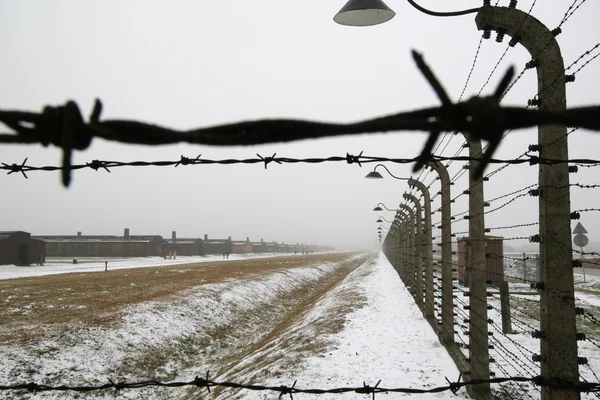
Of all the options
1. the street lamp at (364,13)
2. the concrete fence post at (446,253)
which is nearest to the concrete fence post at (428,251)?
the concrete fence post at (446,253)

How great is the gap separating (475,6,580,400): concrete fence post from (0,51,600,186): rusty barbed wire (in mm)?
1520

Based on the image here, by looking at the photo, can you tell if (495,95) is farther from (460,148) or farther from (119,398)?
(119,398)

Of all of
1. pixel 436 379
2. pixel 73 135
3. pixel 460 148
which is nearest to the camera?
pixel 73 135

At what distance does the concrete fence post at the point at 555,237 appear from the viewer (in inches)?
106

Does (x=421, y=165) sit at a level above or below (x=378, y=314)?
above


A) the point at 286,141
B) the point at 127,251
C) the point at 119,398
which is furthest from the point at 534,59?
the point at 127,251

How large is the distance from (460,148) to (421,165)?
4267mm

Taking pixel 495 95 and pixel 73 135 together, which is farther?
pixel 73 135

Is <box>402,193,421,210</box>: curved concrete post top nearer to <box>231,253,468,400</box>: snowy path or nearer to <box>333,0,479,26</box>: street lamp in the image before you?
<box>231,253,468,400</box>: snowy path

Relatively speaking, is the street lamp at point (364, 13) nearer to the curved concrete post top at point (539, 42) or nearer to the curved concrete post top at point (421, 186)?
the curved concrete post top at point (539, 42)

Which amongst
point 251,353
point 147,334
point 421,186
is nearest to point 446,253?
point 421,186

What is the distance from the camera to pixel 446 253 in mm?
7293

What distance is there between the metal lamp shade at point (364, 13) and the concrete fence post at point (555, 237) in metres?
2.49

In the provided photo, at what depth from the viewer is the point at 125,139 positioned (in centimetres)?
161
